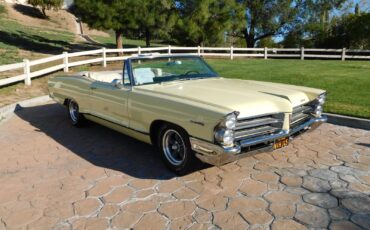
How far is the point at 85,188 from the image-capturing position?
4.43 metres

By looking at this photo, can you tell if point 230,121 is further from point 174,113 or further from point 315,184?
point 315,184

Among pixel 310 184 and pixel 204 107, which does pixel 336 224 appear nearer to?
pixel 310 184

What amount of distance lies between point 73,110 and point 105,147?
1696mm

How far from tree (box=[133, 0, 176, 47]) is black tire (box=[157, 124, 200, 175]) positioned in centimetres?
1786

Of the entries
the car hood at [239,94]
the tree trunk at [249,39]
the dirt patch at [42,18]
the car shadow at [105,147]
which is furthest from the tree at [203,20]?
the dirt patch at [42,18]

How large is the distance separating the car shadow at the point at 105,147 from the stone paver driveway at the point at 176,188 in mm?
16

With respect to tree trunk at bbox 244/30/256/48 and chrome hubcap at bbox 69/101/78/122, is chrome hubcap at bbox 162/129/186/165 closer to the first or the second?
chrome hubcap at bbox 69/101/78/122

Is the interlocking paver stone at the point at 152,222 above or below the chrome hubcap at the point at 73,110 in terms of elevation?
below

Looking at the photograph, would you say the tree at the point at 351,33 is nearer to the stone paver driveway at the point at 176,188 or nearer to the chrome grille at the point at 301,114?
the stone paver driveway at the point at 176,188

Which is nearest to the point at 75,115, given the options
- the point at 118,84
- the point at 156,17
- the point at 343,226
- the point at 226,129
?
the point at 118,84

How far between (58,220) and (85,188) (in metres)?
0.73

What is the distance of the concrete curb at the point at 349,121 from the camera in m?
6.62

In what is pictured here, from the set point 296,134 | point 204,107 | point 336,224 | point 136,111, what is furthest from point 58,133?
point 336,224

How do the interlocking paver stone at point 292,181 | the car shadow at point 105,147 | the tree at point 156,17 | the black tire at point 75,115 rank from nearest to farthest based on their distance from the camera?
the interlocking paver stone at point 292,181 < the car shadow at point 105,147 < the black tire at point 75,115 < the tree at point 156,17
